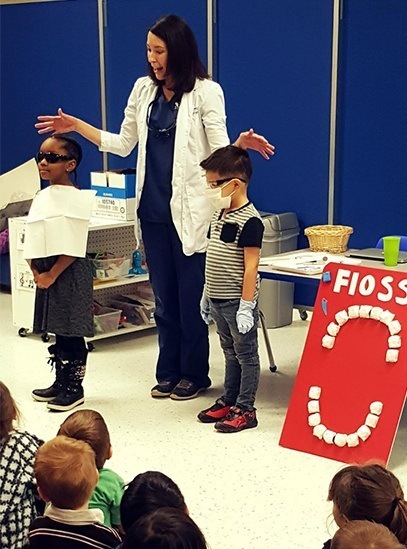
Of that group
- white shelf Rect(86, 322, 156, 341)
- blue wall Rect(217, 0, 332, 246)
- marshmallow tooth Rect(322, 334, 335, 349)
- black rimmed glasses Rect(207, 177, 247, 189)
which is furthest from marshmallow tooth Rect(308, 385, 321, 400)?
blue wall Rect(217, 0, 332, 246)

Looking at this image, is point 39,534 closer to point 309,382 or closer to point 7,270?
point 309,382

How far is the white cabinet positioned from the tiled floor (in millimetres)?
127

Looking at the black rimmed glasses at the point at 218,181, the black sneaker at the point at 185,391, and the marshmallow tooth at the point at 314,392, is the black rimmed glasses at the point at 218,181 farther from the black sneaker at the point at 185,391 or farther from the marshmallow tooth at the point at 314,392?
the black sneaker at the point at 185,391

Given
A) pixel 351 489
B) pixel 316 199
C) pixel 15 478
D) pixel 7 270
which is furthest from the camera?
pixel 7 270

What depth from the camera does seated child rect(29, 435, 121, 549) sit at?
198 cm

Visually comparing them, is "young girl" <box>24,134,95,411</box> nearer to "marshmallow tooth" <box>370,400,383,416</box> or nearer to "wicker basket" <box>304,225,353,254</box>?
"wicker basket" <box>304,225,353,254</box>

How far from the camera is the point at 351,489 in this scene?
195cm

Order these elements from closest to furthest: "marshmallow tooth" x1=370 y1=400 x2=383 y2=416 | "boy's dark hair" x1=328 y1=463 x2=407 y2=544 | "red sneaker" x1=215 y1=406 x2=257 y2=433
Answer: "boy's dark hair" x1=328 y1=463 x2=407 y2=544 → "marshmallow tooth" x1=370 y1=400 x2=383 y2=416 → "red sneaker" x1=215 y1=406 x2=257 y2=433

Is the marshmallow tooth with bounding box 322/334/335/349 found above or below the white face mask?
below

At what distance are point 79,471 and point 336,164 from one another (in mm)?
3556

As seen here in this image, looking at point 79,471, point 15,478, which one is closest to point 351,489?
point 79,471

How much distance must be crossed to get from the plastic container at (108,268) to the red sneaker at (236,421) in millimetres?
1515

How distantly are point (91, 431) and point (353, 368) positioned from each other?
1.37 metres

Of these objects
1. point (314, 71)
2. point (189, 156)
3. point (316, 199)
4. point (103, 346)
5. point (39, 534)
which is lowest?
point (103, 346)
